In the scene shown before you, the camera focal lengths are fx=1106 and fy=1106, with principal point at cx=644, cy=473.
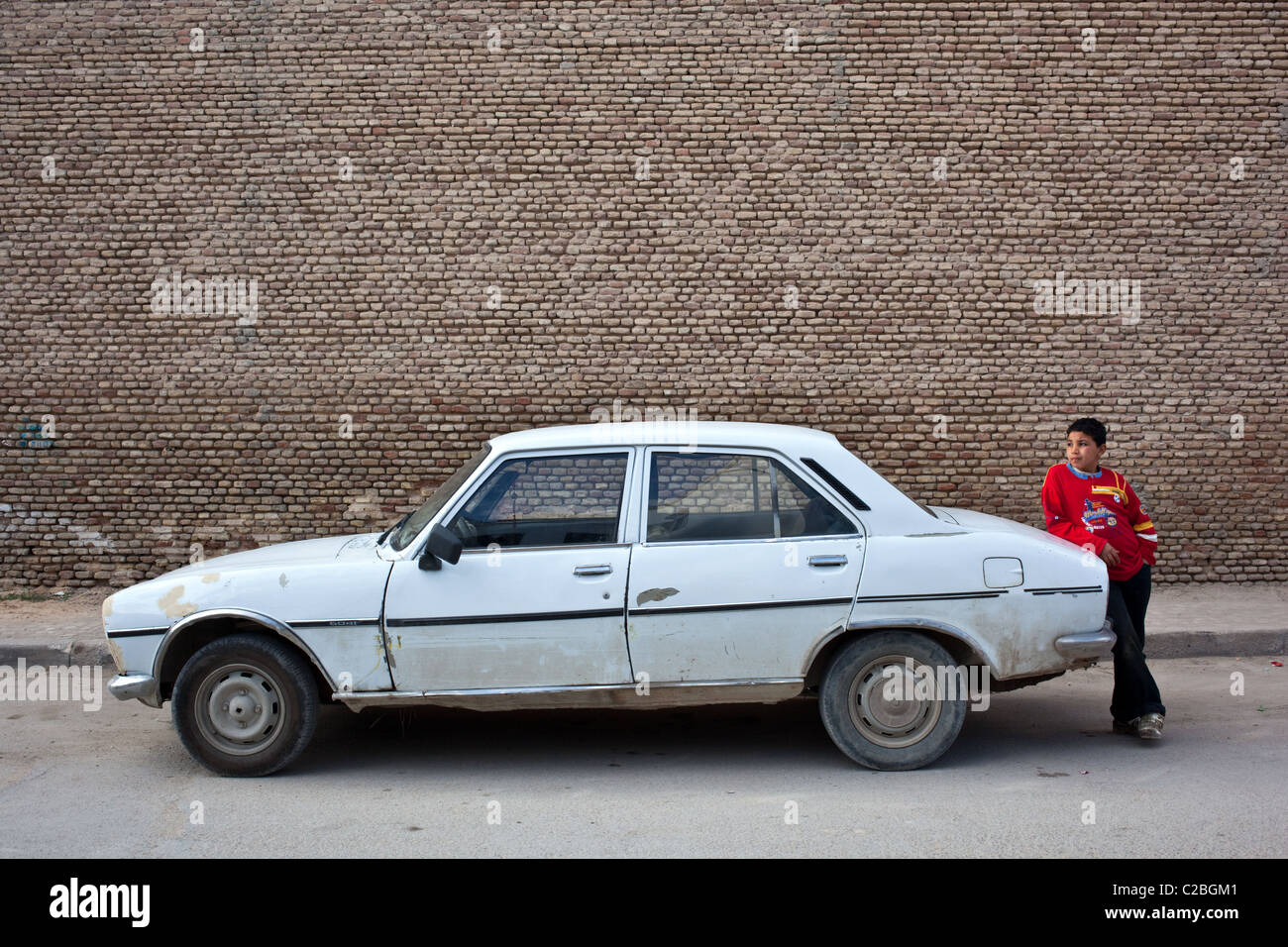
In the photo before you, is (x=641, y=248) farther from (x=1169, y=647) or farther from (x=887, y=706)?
(x=887, y=706)

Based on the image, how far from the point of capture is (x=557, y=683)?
509cm

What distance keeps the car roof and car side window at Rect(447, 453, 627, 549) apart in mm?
86

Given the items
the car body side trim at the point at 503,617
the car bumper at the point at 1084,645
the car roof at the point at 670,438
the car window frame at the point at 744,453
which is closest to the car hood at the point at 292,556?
the car body side trim at the point at 503,617

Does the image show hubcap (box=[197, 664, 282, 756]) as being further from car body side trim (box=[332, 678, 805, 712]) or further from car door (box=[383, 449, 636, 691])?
car door (box=[383, 449, 636, 691])

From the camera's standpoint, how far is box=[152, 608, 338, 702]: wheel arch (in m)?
5.10

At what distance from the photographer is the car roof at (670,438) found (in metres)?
5.32

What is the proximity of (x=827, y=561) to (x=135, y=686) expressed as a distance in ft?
10.8

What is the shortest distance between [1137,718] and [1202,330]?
5255mm

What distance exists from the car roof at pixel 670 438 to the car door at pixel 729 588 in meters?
0.25

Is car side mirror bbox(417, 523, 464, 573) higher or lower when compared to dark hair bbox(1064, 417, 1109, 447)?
lower

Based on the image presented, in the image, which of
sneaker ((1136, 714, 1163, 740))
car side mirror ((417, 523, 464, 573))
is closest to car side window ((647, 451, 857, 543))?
car side mirror ((417, 523, 464, 573))

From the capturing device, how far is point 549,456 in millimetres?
5367

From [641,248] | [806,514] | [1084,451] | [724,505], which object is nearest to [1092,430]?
[1084,451]

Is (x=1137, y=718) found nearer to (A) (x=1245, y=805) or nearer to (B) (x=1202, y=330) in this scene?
(A) (x=1245, y=805)
